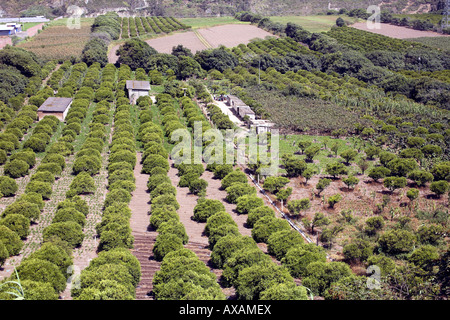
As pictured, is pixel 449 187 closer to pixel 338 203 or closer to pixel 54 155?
pixel 338 203

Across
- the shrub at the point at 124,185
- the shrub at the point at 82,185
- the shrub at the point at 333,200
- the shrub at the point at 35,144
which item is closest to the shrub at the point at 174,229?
the shrub at the point at 124,185

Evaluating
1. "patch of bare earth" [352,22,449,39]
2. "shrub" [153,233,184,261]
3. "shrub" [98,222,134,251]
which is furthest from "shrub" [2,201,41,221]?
"patch of bare earth" [352,22,449,39]

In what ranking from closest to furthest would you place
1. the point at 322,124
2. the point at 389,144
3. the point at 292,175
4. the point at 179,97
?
the point at 292,175 < the point at 389,144 < the point at 322,124 < the point at 179,97

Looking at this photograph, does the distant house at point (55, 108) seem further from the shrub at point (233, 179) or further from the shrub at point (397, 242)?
the shrub at point (397, 242)

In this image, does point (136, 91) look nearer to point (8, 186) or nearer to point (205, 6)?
point (8, 186)

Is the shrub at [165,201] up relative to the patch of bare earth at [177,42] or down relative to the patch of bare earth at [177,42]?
down

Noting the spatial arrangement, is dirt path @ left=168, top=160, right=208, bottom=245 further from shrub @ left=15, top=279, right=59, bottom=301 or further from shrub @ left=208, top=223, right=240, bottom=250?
shrub @ left=15, top=279, right=59, bottom=301

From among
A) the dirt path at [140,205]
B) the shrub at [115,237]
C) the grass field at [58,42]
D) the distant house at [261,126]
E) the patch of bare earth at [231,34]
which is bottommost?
the dirt path at [140,205]

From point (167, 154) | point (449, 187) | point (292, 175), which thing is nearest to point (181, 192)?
point (167, 154)
